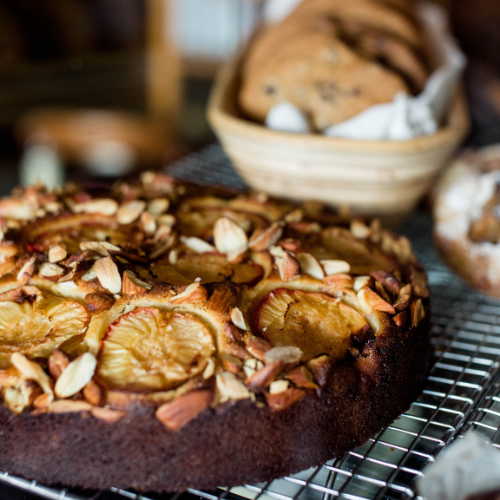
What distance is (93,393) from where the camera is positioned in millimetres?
860

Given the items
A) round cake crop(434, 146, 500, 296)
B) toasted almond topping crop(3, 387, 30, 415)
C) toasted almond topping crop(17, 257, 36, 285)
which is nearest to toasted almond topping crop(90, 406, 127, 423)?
toasted almond topping crop(3, 387, 30, 415)

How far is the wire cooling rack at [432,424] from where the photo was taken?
93 centimetres

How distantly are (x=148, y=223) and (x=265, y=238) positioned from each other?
0.29 meters

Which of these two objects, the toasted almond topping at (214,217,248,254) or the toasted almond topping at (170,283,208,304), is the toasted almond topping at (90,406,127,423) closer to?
the toasted almond topping at (170,283,208,304)

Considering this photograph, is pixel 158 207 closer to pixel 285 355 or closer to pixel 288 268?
pixel 288 268

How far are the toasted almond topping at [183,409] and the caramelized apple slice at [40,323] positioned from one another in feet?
0.77

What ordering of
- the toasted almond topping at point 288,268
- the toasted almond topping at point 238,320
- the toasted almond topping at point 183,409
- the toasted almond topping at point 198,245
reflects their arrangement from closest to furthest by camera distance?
the toasted almond topping at point 183,409 → the toasted almond topping at point 238,320 → the toasted almond topping at point 288,268 → the toasted almond topping at point 198,245

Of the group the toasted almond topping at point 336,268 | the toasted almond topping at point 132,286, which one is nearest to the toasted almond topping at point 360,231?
the toasted almond topping at point 336,268

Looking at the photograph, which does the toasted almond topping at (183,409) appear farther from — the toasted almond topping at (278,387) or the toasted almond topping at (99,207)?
the toasted almond topping at (99,207)

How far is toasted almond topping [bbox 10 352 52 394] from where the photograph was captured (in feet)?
2.88

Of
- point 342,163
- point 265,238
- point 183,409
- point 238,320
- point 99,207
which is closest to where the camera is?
point 183,409

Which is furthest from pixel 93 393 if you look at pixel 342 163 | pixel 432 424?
pixel 342 163

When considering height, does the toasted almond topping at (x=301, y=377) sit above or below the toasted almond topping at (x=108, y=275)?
below

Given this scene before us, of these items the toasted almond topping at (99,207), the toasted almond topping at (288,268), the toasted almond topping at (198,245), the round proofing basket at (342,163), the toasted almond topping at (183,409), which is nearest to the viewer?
the toasted almond topping at (183,409)
